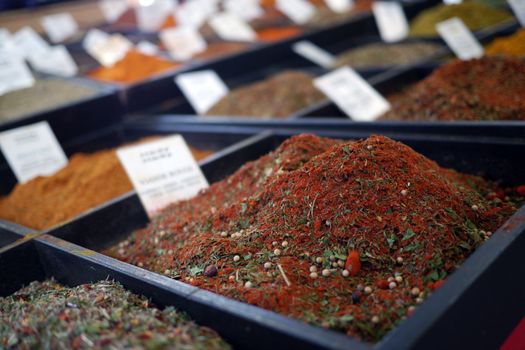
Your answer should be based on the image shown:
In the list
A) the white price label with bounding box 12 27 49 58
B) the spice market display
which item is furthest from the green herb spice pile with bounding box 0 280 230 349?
the white price label with bounding box 12 27 49 58

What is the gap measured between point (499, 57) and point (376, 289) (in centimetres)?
164

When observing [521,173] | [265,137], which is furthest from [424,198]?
[265,137]

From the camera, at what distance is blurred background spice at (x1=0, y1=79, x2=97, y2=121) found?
248cm

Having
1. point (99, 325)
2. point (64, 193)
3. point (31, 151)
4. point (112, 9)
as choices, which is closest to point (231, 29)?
point (112, 9)

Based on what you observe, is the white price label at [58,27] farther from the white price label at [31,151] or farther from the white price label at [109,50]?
the white price label at [31,151]

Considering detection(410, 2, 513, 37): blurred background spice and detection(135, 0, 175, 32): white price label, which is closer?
detection(410, 2, 513, 37): blurred background spice

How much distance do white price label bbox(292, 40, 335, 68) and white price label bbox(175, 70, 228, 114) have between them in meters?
0.82

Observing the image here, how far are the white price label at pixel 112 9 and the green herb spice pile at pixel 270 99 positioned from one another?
253cm

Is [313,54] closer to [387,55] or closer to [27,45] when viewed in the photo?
[387,55]

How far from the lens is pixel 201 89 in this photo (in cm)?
300

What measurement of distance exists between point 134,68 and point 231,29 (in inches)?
42.4

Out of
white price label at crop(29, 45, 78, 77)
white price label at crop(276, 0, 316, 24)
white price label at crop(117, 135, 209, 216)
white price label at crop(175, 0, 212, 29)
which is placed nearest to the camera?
white price label at crop(117, 135, 209, 216)

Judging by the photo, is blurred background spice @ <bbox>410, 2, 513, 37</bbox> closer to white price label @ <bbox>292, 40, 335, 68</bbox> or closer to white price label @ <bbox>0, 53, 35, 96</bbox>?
white price label @ <bbox>292, 40, 335, 68</bbox>

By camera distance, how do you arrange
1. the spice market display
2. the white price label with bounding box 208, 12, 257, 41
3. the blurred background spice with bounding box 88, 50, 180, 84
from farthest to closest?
the white price label with bounding box 208, 12, 257, 41, the blurred background spice with bounding box 88, 50, 180, 84, the spice market display
